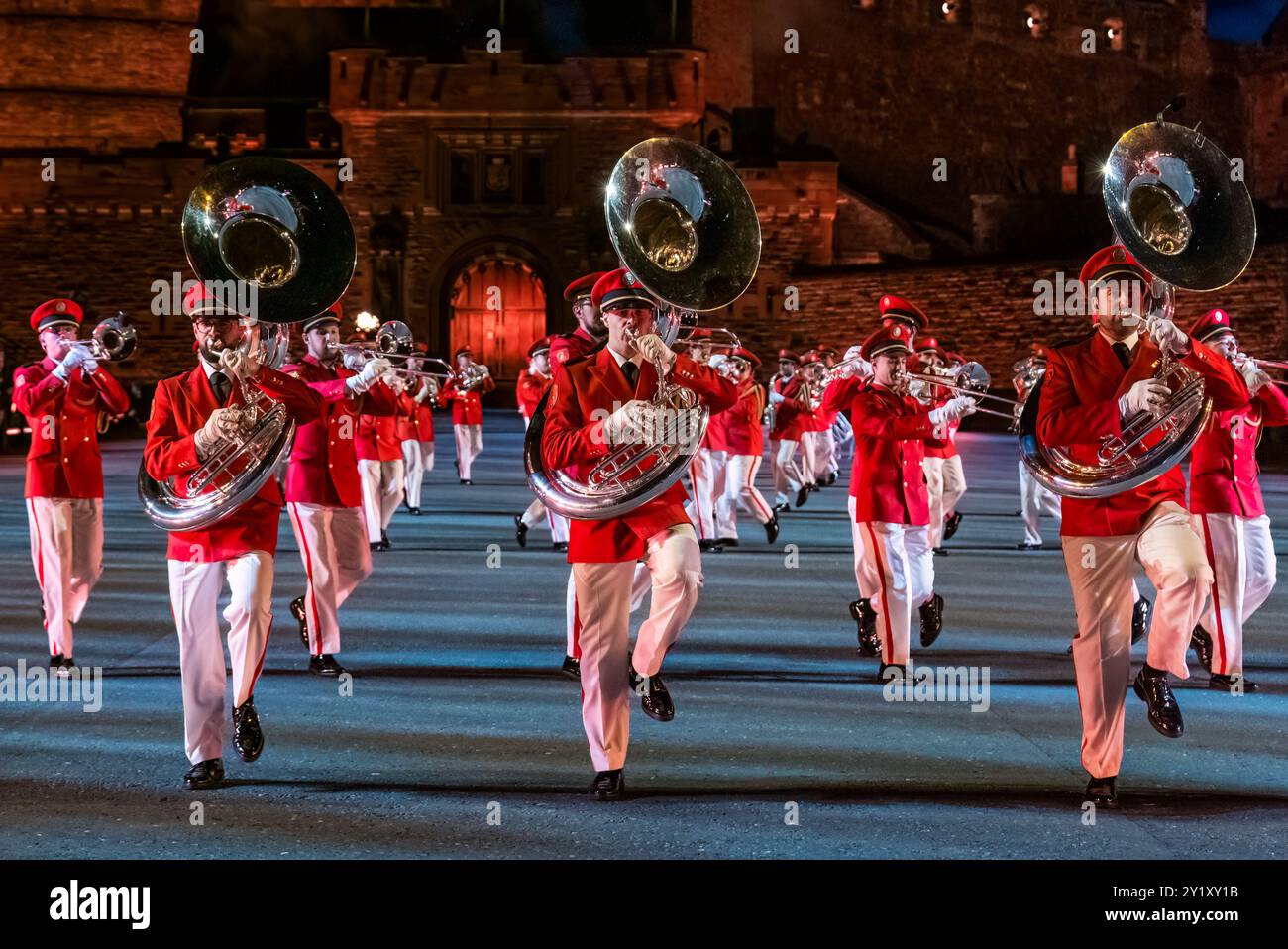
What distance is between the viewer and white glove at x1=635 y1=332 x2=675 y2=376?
5969 mm

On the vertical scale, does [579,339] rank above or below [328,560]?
above

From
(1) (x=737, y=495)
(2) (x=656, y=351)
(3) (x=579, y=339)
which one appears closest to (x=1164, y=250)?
(2) (x=656, y=351)

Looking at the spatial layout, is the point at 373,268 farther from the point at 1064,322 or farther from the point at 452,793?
the point at 452,793

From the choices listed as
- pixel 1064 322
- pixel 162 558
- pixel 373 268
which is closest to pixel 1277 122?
pixel 1064 322

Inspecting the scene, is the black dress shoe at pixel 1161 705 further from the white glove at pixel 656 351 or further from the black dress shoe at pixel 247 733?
the black dress shoe at pixel 247 733

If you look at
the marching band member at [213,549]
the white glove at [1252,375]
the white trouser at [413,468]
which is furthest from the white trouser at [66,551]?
the white trouser at [413,468]

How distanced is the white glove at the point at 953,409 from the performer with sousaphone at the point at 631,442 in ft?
12.5

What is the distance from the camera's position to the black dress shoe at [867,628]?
905cm

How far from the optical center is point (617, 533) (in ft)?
20.0

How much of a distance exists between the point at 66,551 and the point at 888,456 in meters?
4.32

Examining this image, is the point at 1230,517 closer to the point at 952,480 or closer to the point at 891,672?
the point at 891,672

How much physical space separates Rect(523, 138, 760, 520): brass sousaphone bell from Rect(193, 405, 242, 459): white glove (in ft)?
3.49

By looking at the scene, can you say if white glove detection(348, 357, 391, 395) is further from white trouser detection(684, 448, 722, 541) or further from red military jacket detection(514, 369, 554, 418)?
red military jacket detection(514, 369, 554, 418)

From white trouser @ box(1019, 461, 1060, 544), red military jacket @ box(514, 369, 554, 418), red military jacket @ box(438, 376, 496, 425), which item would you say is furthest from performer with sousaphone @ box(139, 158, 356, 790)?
red military jacket @ box(438, 376, 496, 425)
